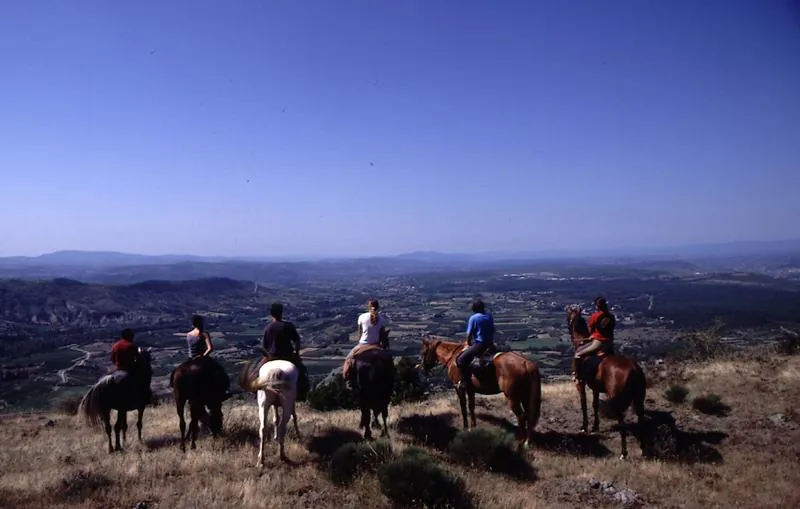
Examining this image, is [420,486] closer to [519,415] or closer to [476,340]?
[519,415]

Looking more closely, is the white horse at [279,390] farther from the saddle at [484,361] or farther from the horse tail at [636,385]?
the horse tail at [636,385]

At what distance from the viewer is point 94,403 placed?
→ 31.9ft

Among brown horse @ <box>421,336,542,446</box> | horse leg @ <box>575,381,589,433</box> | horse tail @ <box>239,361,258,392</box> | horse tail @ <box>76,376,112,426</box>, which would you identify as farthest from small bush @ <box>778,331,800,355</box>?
horse tail @ <box>76,376,112,426</box>

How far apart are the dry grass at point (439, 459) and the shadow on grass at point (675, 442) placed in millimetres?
53

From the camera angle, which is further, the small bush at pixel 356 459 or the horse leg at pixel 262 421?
the horse leg at pixel 262 421

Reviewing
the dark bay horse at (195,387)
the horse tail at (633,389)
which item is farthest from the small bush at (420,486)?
the dark bay horse at (195,387)

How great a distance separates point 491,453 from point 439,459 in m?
0.87

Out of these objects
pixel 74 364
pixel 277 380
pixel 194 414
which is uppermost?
pixel 277 380

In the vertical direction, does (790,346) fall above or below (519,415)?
below

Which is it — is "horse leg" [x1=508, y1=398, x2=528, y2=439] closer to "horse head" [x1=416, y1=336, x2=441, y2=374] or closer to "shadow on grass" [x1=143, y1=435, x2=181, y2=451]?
"horse head" [x1=416, y1=336, x2=441, y2=374]

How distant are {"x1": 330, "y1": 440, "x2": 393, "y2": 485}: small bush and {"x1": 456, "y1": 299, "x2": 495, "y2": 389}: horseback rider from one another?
2.75m

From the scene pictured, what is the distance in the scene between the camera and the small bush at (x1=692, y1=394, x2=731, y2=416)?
1148 centimetres

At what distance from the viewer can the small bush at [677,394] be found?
1227 cm

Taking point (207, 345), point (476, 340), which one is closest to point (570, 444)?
point (476, 340)
